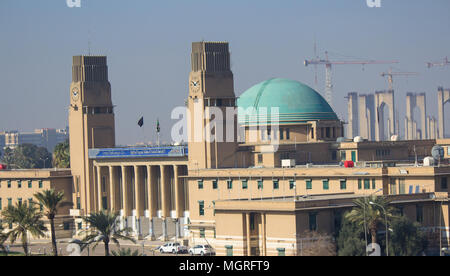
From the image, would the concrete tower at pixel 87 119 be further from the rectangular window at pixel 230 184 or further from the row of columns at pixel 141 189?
the rectangular window at pixel 230 184

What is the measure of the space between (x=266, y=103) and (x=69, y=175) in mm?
24399

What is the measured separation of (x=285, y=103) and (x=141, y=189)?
1852cm

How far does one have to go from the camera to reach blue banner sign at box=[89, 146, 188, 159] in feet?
373

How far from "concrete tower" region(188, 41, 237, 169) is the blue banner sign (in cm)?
331

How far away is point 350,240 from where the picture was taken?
81.1 metres

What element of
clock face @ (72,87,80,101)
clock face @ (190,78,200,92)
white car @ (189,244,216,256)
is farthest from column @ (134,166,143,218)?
white car @ (189,244,216,256)

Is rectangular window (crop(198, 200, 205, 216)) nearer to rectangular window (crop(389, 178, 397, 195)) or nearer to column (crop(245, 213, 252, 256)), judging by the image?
rectangular window (crop(389, 178, 397, 195))

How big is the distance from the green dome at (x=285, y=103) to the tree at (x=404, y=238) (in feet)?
125

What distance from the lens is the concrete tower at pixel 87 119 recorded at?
12444 centimetres

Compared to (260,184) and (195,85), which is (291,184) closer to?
(260,184)

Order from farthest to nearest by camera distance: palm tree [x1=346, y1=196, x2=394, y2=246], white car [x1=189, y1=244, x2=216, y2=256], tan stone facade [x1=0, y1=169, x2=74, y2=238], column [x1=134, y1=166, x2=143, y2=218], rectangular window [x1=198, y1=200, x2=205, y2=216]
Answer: tan stone facade [x1=0, y1=169, x2=74, y2=238], column [x1=134, y1=166, x2=143, y2=218], rectangular window [x1=198, y1=200, x2=205, y2=216], white car [x1=189, y1=244, x2=216, y2=256], palm tree [x1=346, y1=196, x2=394, y2=246]
